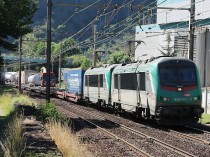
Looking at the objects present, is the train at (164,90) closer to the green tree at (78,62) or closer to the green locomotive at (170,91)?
the green locomotive at (170,91)

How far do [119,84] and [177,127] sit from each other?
5.29m

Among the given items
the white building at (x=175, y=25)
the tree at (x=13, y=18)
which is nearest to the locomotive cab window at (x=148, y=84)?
the tree at (x=13, y=18)

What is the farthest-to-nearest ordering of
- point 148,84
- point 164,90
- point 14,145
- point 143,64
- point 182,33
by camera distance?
1. point 182,33
2. point 143,64
3. point 148,84
4. point 164,90
5. point 14,145

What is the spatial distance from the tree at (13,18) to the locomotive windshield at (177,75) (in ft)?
23.0

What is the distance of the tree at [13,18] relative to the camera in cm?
2036

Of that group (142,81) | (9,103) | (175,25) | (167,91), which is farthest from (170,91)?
(175,25)

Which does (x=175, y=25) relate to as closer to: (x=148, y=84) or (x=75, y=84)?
(x=75, y=84)

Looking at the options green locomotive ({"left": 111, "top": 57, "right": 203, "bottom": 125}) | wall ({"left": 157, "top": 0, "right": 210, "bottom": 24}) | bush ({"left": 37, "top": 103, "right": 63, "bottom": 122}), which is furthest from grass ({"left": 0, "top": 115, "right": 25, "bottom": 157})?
wall ({"left": 157, "top": 0, "right": 210, "bottom": 24})

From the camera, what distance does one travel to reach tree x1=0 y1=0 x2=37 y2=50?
2036cm

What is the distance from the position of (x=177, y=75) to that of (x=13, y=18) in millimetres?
7630

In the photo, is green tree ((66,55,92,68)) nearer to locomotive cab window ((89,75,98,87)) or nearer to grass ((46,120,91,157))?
locomotive cab window ((89,75,98,87))

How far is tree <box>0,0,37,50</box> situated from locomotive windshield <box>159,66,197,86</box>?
23.0 ft

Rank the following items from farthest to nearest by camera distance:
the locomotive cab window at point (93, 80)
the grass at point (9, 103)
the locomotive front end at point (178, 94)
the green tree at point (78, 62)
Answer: the green tree at point (78, 62) → the locomotive cab window at point (93, 80) → the grass at point (9, 103) → the locomotive front end at point (178, 94)

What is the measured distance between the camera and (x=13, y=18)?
20.6 m
